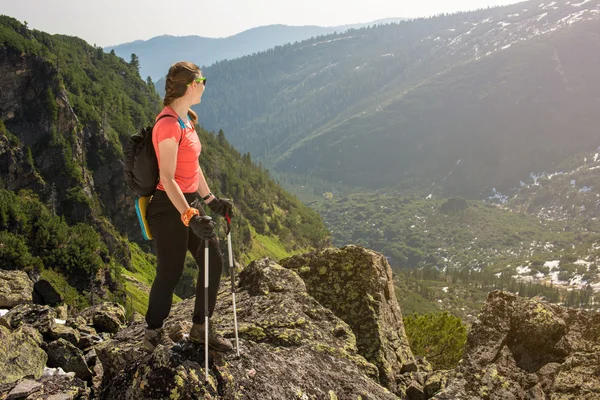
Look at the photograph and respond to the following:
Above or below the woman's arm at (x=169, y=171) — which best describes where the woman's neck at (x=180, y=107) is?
above

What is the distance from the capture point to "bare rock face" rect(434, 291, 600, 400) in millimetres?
11422

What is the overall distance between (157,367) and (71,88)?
510 feet

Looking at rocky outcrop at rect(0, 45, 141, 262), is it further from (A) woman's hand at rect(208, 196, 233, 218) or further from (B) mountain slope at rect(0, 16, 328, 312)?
(A) woman's hand at rect(208, 196, 233, 218)

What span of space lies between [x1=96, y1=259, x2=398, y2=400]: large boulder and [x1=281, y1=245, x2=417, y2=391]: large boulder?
11.0 ft

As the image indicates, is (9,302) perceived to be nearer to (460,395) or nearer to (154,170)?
(154,170)

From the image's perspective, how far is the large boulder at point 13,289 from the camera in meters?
23.6

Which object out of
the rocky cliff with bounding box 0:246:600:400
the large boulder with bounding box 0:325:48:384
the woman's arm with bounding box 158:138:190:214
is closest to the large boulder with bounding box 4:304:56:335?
the rocky cliff with bounding box 0:246:600:400

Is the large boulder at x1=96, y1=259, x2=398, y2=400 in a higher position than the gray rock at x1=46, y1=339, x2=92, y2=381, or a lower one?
higher

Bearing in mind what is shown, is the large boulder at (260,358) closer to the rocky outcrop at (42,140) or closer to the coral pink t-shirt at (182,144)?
the coral pink t-shirt at (182,144)

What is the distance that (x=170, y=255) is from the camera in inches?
354

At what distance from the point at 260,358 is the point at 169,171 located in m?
4.24

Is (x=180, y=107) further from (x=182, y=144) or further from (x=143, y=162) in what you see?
(x=143, y=162)


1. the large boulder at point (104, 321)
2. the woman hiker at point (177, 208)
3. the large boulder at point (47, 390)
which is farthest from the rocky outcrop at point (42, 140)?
the woman hiker at point (177, 208)

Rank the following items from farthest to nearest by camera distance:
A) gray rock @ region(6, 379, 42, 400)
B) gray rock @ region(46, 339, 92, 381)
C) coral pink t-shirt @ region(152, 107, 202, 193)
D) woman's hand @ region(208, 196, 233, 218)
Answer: gray rock @ region(46, 339, 92, 381), woman's hand @ region(208, 196, 233, 218), gray rock @ region(6, 379, 42, 400), coral pink t-shirt @ region(152, 107, 202, 193)
